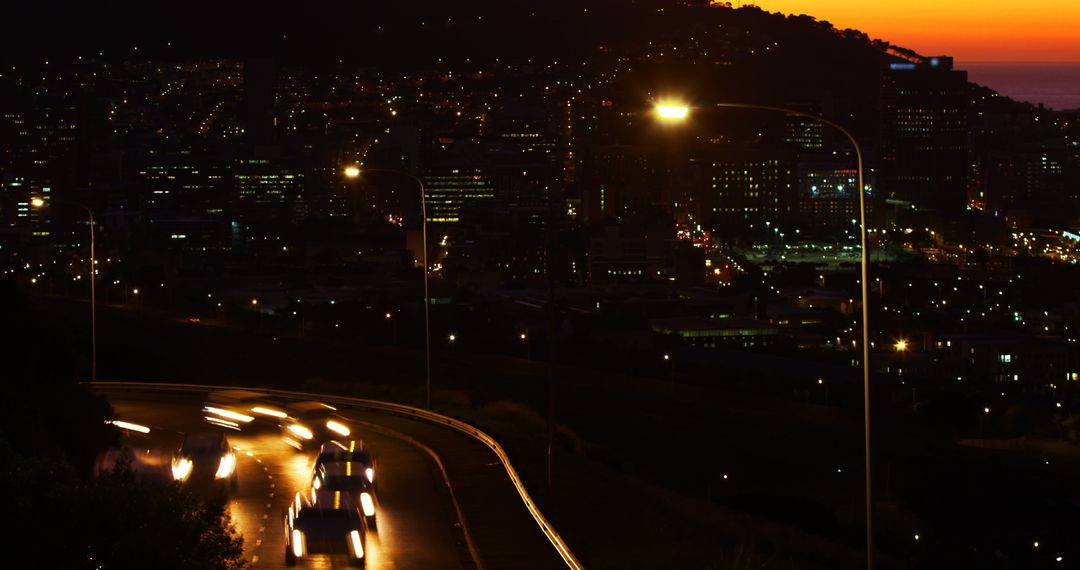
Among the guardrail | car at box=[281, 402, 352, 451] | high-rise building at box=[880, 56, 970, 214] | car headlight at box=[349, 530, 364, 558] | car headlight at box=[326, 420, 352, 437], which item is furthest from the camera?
high-rise building at box=[880, 56, 970, 214]

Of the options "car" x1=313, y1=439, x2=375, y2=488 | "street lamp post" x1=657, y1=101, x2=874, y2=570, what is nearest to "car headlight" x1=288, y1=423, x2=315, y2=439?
"car" x1=313, y1=439, x2=375, y2=488

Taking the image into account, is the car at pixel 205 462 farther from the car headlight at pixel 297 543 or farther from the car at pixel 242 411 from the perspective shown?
the car at pixel 242 411

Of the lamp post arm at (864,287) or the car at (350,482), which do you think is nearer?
the lamp post arm at (864,287)

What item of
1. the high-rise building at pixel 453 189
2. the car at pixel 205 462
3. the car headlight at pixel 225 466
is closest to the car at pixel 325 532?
the car at pixel 205 462

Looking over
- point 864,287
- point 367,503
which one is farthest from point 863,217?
point 367,503

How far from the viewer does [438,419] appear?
19.0 meters

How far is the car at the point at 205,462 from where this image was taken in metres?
13.4

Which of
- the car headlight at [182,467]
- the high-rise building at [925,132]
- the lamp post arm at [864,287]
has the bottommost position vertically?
the car headlight at [182,467]

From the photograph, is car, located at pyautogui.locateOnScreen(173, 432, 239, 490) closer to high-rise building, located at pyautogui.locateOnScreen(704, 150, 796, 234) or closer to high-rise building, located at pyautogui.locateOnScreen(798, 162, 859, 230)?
high-rise building, located at pyautogui.locateOnScreen(704, 150, 796, 234)

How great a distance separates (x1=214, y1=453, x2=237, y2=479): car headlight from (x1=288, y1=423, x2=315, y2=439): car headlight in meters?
2.71

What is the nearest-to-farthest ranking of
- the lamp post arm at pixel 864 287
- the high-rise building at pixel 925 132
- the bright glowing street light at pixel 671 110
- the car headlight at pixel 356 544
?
the bright glowing street light at pixel 671 110 → the lamp post arm at pixel 864 287 → the car headlight at pixel 356 544 → the high-rise building at pixel 925 132

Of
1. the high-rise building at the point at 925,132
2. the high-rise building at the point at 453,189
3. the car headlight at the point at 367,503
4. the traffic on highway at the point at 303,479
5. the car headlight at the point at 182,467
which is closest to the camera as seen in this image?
the traffic on highway at the point at 303,479

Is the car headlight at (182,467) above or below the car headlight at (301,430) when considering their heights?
above

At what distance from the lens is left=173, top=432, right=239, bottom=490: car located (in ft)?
44.0
